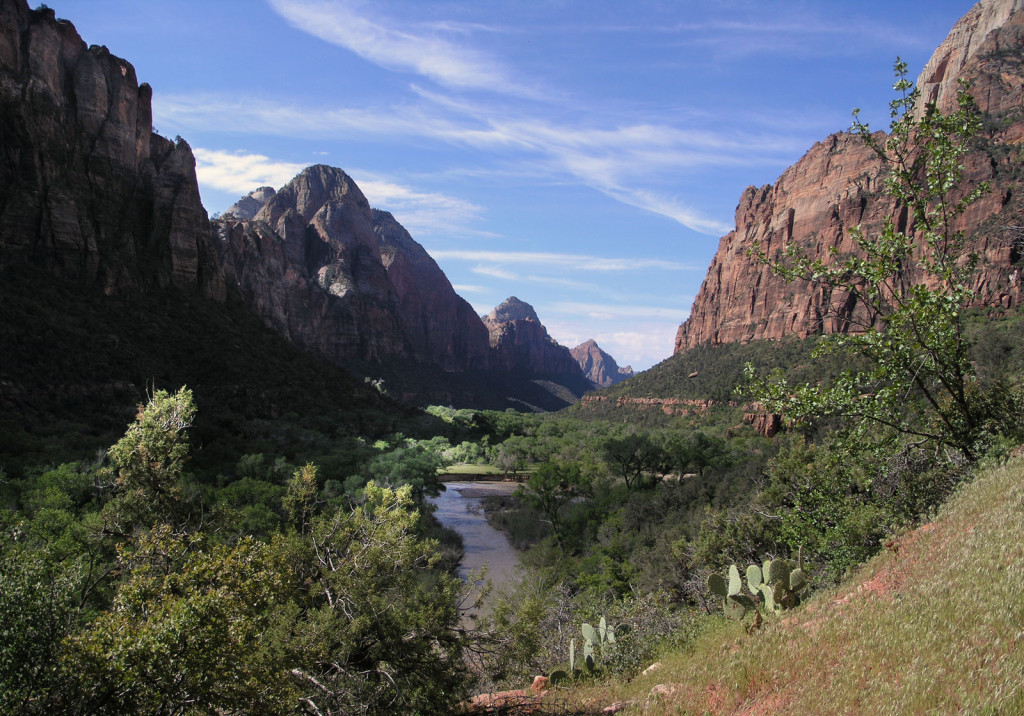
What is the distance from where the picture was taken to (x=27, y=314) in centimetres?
3669

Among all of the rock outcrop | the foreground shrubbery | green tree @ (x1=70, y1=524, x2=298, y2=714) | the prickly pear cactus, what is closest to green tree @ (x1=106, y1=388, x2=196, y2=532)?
the foreground shrubbery

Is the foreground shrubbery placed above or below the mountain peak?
below

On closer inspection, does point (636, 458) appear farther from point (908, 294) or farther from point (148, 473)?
point (148, 473)

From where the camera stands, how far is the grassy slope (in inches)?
174

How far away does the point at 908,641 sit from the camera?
5.12m

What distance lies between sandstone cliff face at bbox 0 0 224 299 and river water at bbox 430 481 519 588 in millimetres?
33291

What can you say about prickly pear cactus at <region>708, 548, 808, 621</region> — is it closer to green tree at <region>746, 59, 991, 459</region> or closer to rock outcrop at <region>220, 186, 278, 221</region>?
green tree at <region>746, 59, 991, 459</region>

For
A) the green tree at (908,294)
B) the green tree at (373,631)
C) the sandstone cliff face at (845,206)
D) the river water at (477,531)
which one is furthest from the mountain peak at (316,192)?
the green tree at (908,294)

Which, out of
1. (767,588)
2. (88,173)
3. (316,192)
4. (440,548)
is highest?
(316,192)

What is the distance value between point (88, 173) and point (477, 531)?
4830cm

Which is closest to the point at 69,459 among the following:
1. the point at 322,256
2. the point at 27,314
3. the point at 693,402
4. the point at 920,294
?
the point at 27,314

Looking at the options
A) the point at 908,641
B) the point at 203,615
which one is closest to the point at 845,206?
the point at 908,641

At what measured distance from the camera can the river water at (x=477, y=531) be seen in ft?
103

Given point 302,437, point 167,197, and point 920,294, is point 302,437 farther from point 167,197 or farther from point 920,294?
point 920,294
